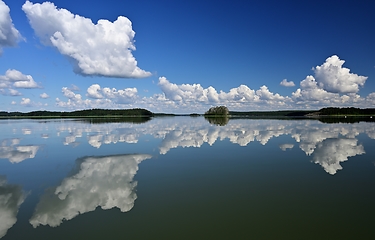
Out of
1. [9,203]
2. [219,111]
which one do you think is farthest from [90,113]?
[9,203]

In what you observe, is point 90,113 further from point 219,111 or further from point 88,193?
point 88,193

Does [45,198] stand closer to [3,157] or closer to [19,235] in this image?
[19,235]

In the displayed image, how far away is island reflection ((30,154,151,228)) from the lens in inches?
276

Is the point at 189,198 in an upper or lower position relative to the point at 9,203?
upper

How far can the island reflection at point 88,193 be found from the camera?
700 cm

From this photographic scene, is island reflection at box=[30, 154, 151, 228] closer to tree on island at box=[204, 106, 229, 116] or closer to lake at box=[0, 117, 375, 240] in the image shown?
lake at box=[0, 117, 375, 240]

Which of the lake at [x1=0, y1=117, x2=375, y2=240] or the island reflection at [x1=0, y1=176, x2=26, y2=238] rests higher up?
the lake at [x1=0, y1=117, x2=375, y2=240]

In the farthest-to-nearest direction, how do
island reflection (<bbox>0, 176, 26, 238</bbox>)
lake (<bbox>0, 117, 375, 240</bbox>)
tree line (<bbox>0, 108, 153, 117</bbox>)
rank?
1. tree line (<bbox>0, 108, 153, 117</bbox>)
2. island reflection (<bbox>0, 176, 26, 238</bbox>)
3. lake (<bbox>0, 117, 375, 240</bbox>)

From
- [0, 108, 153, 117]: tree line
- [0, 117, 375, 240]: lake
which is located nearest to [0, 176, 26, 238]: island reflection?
[0, 117, 375, 240]: lake

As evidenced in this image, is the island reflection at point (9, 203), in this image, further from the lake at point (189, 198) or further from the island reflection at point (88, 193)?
the island reflection at point (88, 193)

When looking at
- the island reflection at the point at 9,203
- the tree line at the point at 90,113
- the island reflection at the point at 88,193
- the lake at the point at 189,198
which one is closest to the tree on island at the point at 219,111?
the tree line at the point at 90,113

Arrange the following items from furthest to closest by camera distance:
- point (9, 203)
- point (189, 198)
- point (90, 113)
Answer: point (90, 113)
point (189, 198)
point (9, 203)

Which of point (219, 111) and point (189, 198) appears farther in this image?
point (219, 111)

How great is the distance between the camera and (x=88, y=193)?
8.60 meters
